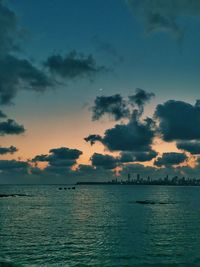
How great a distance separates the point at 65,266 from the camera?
1658 inches

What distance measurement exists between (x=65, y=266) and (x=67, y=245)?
1288 centimetres

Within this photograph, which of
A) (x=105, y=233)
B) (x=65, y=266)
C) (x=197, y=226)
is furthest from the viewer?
(x=197, y=226)

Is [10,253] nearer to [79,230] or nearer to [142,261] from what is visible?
[142,261]

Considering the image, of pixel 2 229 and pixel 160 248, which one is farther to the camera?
pixel 2 229

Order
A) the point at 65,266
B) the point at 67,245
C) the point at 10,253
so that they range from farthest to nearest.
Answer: the point at 67,245 → the point at 10,253 → the point at 65,266

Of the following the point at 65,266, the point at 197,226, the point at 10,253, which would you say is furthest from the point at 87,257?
the point at 197,226

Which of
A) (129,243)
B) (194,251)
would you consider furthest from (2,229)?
(194,251)

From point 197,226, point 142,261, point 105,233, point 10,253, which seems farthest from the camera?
point 197,226

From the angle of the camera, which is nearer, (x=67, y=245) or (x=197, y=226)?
(x=67, y=245)

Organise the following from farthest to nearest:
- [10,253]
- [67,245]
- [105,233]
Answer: [105,233] < [67,245] < [10,253]

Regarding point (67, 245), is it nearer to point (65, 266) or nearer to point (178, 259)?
point (65, 266)

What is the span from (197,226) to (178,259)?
34.1 meters

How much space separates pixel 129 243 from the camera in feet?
185

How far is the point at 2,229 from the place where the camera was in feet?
241
